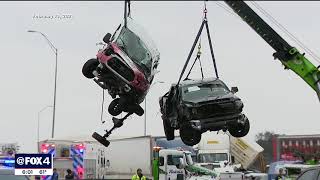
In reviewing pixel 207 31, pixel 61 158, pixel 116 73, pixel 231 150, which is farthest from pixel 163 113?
pixel 231 150

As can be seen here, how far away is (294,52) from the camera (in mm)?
12273

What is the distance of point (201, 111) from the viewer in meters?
14.6

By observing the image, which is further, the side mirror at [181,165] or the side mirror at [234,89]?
the side mirror at [181,165]

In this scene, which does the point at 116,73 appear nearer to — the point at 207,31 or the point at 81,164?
the point at 207,31

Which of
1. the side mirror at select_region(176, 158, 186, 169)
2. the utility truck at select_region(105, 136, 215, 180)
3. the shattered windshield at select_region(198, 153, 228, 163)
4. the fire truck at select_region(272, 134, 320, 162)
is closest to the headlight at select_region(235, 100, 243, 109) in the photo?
the utility truck at select_region(105, 136, 215, 180)

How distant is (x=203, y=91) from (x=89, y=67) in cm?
283

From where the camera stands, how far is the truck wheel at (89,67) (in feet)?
47.5

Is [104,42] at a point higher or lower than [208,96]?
higher

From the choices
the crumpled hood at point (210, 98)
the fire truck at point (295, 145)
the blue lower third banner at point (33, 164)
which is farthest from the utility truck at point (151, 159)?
the blue lower third banner at point (33, 164)

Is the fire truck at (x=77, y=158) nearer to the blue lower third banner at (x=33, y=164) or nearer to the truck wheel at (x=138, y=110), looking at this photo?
the truck wheel at (x=138, y=110)

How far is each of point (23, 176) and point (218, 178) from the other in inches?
568

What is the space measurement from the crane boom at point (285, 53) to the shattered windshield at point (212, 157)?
66.3 feet

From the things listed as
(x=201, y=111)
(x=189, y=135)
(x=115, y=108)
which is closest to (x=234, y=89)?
(x=201, y=111)

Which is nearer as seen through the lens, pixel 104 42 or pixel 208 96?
pixel 104 42
